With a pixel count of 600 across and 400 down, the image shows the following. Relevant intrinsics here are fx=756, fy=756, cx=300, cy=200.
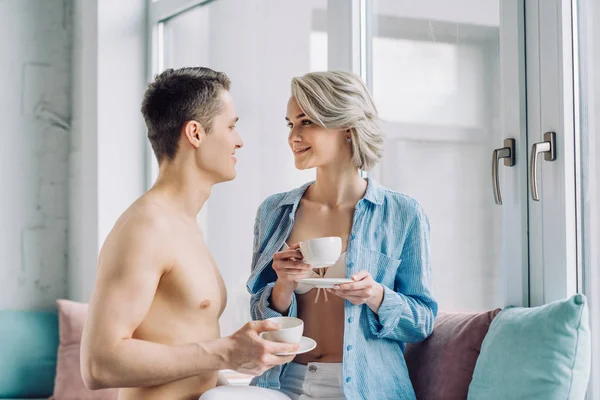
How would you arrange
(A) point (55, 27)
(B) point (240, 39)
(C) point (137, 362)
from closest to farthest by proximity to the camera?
1. (C) point (137, 362)
2. (B) point (240, 39)
3. (A) point (55, 27)

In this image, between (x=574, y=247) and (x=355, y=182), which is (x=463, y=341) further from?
(x=355, y=182)

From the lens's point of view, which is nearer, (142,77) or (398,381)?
(398,381)

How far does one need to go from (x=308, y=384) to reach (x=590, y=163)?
891mm

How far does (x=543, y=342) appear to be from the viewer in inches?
64.2

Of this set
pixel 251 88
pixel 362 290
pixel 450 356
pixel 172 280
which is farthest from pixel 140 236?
pixel 251 88

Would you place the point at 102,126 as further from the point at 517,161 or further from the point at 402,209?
the point at 517,161

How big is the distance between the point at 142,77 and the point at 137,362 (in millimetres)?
2560

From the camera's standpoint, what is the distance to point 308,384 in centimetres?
194

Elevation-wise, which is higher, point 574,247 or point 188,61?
point 188,61

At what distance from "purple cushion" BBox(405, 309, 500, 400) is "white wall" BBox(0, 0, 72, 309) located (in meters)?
2.47

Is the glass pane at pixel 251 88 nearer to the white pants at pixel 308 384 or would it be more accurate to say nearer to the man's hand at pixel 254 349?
the white pants at pixel 308 384

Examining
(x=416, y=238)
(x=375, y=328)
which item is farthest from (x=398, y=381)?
(x=416, y=238)

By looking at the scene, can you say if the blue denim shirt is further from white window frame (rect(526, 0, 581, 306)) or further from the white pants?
white window frame (rect(526, 0, 581, 306))

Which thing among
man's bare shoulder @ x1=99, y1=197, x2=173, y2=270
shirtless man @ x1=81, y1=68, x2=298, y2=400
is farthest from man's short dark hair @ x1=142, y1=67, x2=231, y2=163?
man's bare shoulder @ x1=99, y1=197, x2=173, y2=270
